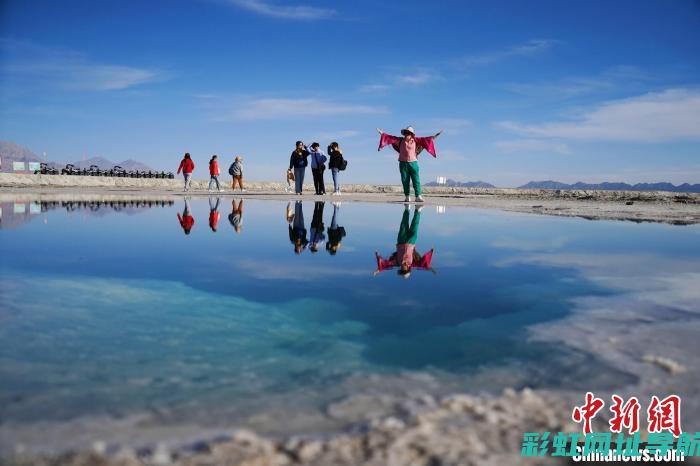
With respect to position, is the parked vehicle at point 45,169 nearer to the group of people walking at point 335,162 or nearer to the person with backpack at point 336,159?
the group of people walking at point 335,162

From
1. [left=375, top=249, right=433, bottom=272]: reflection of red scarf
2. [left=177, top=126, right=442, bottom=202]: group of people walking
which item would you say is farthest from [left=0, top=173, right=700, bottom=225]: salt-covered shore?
[left=375, top=249, right=433, bottom=272]: reflection of red scarf

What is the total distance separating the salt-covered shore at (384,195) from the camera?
16016 mm

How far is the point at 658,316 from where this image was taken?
3.20 meters

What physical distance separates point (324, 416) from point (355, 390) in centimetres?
24

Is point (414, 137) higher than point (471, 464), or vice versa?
point (414, 137)

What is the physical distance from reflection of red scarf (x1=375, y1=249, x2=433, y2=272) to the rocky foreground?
2816mm

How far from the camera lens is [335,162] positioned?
20.8 meters

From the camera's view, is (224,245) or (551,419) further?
(224,245)

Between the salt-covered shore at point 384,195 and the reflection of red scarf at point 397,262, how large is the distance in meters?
7.68

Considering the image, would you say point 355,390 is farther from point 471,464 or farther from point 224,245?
point 224,245

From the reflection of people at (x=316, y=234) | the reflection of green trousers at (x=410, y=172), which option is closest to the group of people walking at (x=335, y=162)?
the reflection of green trousers at (x=410, y=172)

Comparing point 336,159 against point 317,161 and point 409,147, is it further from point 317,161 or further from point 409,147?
point 409,147

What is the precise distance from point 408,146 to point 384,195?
10870mm

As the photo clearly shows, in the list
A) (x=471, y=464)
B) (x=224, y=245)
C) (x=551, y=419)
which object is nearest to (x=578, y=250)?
(x=224, y=245)
